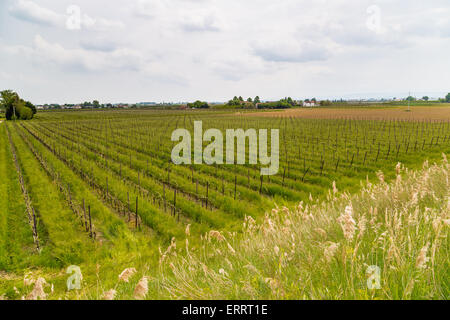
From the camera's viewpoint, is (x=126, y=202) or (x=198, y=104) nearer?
(x=126, y=202)

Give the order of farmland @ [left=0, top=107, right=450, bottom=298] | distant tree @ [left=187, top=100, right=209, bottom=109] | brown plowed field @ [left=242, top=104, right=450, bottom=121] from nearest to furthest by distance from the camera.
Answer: farmland @ [left=0, top=107, right=450, bottom=298], brown plowed field @ [left=242, top=104, right=450, bottom=121], distant tree @ [left=187, top=100, right=209, bottom=109]

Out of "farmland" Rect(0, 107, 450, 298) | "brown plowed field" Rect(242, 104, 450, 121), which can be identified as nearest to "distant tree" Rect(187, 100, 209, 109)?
"brown plowed field" Rect(242, 104, 450, 121)

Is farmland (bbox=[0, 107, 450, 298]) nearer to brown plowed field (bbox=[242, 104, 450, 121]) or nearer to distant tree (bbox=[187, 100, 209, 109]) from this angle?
brown plowed field (bbox=[242, 104, 450, 121])

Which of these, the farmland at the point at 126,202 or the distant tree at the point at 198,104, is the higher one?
the distant tree at the point at 198,104

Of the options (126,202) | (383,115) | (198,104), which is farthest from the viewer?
(198,104)

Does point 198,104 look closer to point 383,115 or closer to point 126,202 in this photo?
point 383,115

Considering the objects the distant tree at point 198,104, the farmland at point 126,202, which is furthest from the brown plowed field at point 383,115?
the distant tree at point 198,104

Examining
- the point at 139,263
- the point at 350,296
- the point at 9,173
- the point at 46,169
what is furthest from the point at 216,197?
the point at 9,173

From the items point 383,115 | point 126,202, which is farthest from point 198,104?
point 126,202

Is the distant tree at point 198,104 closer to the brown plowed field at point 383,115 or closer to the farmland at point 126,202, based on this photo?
the brown plowed field at point 383,115

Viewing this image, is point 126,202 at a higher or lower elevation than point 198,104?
lower

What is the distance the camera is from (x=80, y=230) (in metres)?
7.88

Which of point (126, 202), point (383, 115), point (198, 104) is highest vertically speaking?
point (198, 104)
